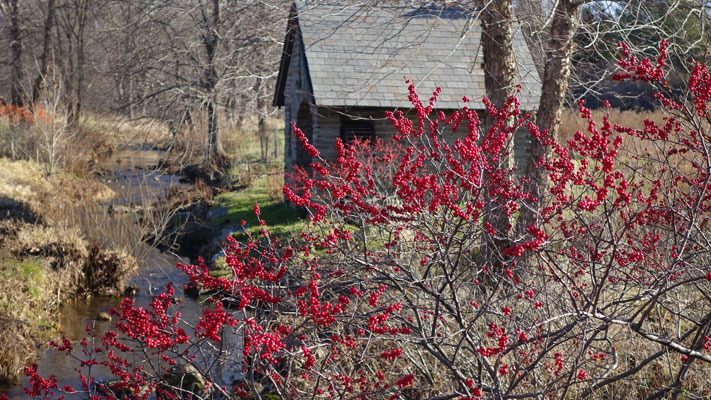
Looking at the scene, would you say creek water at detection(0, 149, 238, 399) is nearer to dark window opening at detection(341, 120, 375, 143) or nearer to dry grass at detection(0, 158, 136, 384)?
dry grass at detection(0, 158, 136, 384)

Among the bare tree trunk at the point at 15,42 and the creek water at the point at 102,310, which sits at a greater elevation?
the bare tree trunk at the point at 15,42

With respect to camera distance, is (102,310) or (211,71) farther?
(211,71)

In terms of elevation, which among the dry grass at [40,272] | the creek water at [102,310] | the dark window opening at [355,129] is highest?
the dark window opening at [355,129]

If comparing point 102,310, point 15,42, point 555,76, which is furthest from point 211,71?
point 555,76

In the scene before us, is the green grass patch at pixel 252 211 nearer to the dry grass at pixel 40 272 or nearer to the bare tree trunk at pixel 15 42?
the dry grass at pixel 40 272

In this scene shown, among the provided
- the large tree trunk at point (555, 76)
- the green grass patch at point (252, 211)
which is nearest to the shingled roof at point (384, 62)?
the green grass patch at point (252, 211)

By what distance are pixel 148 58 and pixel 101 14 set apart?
113 inches

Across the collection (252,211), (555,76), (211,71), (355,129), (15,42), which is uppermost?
(15,42)

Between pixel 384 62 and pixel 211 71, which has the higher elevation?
pixel 384 62

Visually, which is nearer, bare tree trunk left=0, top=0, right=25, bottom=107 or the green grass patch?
the green grass patch

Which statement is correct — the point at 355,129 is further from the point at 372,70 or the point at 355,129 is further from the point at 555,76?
the point at 555,76

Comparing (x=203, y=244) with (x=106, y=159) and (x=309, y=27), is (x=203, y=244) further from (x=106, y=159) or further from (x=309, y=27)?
(x=106, y=159)

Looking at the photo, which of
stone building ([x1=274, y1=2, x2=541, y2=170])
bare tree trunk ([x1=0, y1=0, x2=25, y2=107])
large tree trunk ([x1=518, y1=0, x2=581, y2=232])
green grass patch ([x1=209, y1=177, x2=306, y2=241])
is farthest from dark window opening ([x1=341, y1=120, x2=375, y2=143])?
bare tree trunk ([x1=0, y1=0, x2=25, y2=107])

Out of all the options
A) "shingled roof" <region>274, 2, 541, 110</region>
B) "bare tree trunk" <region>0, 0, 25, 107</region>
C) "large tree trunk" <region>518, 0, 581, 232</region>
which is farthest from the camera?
"bare tree trunk" <region>0, 0, 25, 107</region>
